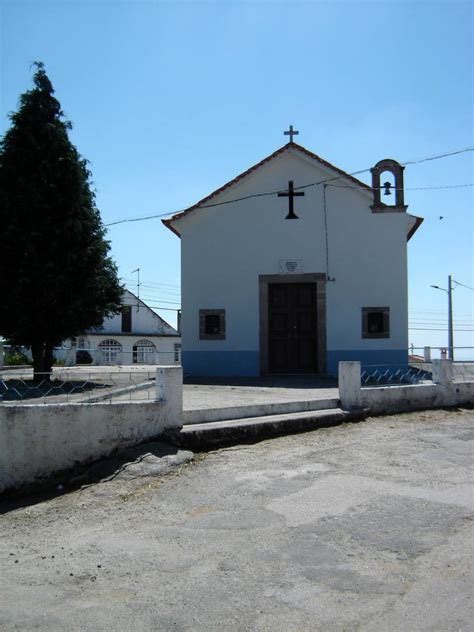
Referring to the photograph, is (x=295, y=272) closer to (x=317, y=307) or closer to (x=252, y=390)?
(x=317, y=307)

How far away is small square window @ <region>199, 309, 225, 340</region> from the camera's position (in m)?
15.4

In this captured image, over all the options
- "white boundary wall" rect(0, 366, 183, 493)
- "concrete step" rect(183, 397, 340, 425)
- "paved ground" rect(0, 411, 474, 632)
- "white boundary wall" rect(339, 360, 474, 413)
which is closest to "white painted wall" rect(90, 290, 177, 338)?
"white boundary wall" rect(339, 360, 474, 413)

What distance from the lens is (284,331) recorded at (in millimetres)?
15312

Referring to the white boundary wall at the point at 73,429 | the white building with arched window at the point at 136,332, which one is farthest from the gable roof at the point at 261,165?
the white building with arched window at the point at 136,332

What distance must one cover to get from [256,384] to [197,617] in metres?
9.39

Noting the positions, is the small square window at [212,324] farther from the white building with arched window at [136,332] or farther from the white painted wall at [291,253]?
the white building with arched window at [136,332]

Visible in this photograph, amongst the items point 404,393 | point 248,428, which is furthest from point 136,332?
point 248,428

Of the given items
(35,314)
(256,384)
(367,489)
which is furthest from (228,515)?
(35,314)

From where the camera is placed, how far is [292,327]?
15.3 m

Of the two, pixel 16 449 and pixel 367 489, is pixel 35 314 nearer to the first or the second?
pixel 16 449

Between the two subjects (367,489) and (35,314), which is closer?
(367,489)

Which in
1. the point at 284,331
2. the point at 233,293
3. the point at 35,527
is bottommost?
the point at 35,527

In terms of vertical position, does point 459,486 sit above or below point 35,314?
below

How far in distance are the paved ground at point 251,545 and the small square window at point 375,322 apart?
7.66 metres
